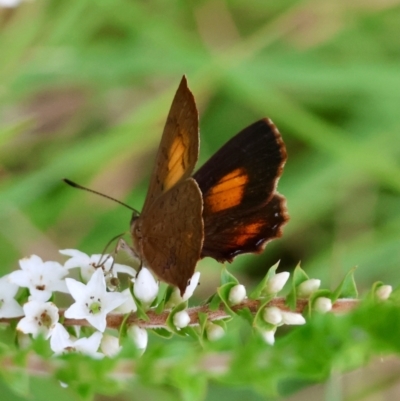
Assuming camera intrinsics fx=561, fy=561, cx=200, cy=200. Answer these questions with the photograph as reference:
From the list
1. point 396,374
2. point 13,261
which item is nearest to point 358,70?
point 396,374

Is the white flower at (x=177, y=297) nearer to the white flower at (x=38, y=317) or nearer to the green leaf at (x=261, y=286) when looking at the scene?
the green leaf at (x=261, y=286)

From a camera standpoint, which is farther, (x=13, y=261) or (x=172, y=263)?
(x=13, y=261)

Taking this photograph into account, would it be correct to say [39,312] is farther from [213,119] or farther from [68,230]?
[213,119]

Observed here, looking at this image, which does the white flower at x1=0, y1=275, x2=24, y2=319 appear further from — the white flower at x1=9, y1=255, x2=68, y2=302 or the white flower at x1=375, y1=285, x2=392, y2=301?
the white flower at x1=375, y1=285, x2=392, y2=301

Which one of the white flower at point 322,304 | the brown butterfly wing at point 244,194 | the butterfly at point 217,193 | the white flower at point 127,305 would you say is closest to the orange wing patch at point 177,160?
the butterfly at point 217,193

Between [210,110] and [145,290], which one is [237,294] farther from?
[210,110]
